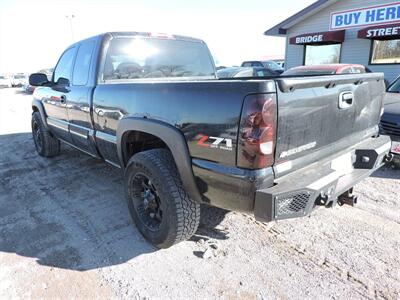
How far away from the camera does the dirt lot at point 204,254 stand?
2342 mm

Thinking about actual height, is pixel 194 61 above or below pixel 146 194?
above

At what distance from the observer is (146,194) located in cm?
298

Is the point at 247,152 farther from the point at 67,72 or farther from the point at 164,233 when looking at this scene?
the point at 67,72

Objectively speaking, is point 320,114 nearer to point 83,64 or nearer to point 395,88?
point 83,64

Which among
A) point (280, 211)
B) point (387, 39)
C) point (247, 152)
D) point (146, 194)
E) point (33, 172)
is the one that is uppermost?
point (387, 39)

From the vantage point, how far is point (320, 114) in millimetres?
2309

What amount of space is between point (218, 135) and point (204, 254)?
3.78ft

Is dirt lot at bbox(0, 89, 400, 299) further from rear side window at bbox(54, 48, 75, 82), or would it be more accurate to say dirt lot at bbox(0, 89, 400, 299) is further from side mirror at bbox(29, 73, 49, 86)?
side mirror at bbox(29, 73, 49, 86)

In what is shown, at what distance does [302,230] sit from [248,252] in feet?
2.09

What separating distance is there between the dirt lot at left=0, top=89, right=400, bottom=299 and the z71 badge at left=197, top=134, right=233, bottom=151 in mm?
1041

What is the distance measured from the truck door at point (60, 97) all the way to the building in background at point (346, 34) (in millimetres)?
11410

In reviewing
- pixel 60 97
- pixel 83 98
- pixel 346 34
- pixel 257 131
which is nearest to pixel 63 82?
pixel 60 97

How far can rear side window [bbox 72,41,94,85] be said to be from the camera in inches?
149

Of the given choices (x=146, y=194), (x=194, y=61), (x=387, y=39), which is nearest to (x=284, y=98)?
(x=146, y=194)
